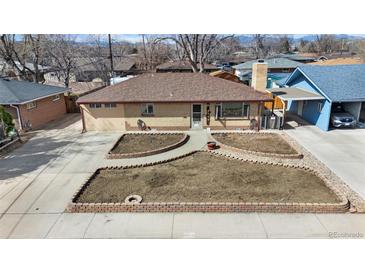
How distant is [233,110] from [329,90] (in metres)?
5.85

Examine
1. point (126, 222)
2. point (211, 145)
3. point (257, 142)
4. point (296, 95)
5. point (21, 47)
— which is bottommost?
point (126, 222)

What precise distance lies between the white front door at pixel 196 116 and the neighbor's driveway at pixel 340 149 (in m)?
5.19

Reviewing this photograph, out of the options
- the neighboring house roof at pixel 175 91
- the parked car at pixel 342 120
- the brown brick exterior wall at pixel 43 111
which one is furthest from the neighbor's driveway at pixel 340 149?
the brown brick exterior wall at pixel 43 111

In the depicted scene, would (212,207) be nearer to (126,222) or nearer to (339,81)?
(126,222)

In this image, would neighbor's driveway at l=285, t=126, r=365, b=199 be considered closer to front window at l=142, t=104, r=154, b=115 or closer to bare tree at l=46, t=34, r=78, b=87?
front window at l=142, t=104, r=154, b=115

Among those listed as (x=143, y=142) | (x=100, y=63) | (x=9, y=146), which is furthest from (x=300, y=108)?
(x=100, y=63)

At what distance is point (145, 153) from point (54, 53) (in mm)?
22347

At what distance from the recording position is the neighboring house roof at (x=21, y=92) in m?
16.0

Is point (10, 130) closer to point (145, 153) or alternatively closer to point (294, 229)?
point (145, 153)

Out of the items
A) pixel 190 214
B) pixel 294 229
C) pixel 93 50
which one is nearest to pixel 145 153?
pixel 190 214

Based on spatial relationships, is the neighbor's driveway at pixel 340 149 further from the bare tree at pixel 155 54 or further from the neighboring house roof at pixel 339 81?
the bare tree at pixel 155 54

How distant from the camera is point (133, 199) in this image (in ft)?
26.8

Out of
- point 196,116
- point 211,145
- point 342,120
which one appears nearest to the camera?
point 211,145

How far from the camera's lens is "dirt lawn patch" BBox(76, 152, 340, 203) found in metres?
8.23
